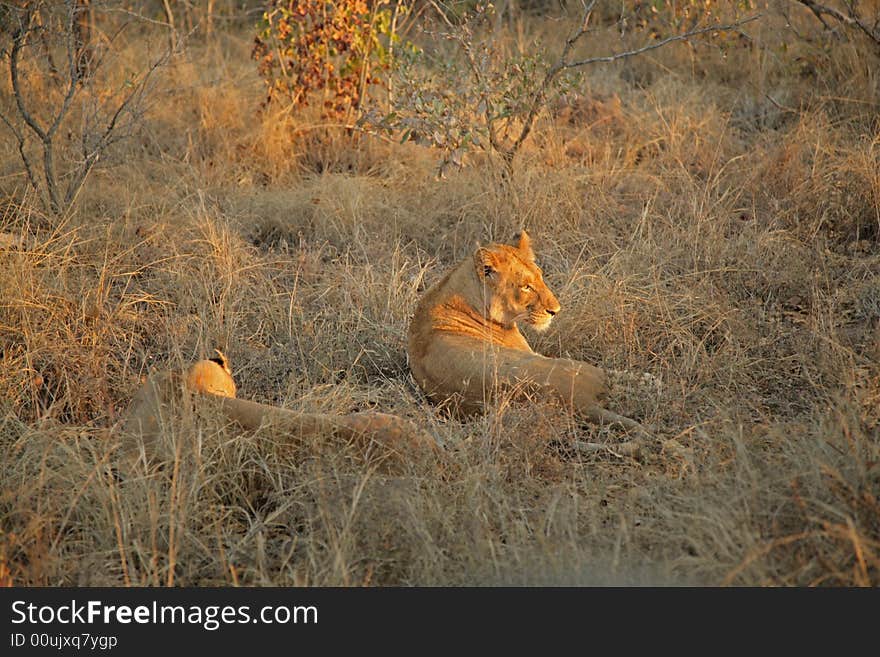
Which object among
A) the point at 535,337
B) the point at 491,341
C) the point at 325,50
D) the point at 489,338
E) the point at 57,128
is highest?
the point at 325,50

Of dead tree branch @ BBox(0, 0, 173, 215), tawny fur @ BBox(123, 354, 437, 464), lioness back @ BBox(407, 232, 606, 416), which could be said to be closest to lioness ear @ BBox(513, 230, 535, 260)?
lioness back @ BBox(407, 232, 606, 416)

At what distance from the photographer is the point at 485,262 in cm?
530

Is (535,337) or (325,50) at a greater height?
(325,50)

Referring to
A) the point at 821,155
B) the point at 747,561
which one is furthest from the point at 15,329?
the point at 821,155

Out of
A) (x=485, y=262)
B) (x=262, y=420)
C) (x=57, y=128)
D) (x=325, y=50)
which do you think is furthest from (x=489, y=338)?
(x=325, y=50)

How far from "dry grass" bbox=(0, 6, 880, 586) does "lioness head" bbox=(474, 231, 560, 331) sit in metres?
0.28

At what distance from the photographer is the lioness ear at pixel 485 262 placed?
5.29 m

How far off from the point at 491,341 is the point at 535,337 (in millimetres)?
852

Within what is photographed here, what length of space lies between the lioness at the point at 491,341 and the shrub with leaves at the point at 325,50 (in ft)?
11.1

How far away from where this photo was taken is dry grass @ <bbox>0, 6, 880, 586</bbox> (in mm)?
Result: 3480

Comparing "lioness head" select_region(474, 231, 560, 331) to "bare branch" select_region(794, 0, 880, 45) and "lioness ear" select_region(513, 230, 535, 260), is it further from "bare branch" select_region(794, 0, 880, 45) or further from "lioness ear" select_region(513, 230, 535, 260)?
"bare branch" select_region(794, 0, 880, 45)

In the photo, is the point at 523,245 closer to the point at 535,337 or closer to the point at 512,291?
the point at 512,291

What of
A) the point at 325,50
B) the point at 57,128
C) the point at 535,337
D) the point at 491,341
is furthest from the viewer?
the point at 325,50

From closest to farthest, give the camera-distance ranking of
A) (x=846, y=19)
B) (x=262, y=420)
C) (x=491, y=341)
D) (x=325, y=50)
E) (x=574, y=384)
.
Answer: (x=262, y=420) < (x=574, y=384) < (x=491, y=341) < (x=846, y=19) < (x=325, y=50)
